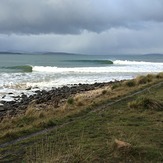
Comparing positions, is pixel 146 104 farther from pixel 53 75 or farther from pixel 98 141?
pixel 53 75

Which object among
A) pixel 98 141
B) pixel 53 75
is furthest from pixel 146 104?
pixel 53 75

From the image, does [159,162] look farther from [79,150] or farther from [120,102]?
[120,102]

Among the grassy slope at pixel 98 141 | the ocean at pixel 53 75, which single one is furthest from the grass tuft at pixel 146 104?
the ocean at pixel 53 75

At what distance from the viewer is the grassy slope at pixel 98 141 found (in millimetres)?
6453

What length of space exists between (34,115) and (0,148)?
168 inches

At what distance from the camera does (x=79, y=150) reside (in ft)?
21.3

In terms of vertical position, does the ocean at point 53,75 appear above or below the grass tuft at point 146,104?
below

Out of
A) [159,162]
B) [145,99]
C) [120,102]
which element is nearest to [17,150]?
[159,162]

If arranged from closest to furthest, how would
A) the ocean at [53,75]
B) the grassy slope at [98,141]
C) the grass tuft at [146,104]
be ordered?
the grassy slope at [98,141] → the grass tuft at [146,104] → the ocean at [53,75]

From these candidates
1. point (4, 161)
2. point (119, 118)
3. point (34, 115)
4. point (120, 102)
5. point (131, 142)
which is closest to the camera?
point (4, 161)

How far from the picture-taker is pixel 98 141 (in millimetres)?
7586

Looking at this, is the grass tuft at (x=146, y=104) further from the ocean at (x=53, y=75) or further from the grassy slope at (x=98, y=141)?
the ocean at (x=53, y=75)

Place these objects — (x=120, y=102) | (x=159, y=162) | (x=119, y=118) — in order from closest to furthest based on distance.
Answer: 1. (x=159, y=162)
2. (x=119, y=118)
3. (x=120, y=102)

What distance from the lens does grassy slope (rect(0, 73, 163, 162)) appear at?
645 centimetres
